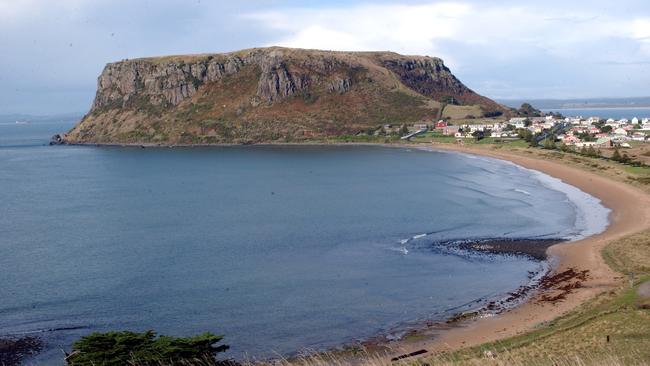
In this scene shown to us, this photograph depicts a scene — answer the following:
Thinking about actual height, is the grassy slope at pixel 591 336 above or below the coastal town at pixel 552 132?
below

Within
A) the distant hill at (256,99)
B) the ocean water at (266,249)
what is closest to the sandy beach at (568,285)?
the ocean water at (266,249)

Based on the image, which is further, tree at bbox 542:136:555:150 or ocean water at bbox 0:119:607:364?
tree at bbox 542:136:555:150

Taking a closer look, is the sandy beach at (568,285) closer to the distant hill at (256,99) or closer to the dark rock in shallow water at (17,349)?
the dark rock in shallow water at (17,349)

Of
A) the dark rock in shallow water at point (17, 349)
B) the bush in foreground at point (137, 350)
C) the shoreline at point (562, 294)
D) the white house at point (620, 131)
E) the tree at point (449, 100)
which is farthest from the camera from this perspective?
the tree at point (449, 100)

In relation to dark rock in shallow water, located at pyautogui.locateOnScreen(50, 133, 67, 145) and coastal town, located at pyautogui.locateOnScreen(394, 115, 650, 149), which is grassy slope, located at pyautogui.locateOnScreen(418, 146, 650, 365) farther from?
dark rock in shallow water, located at pyautogui.locateOnScreen(50, 133, 67, 145)

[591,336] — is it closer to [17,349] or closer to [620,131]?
[17,349]

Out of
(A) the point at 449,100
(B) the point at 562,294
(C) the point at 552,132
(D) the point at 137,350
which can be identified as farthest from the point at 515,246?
(A) the point at 449,100

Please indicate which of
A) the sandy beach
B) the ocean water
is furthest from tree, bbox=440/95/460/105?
the sandy beach

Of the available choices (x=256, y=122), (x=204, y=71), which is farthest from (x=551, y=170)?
(x=204, y=71)
